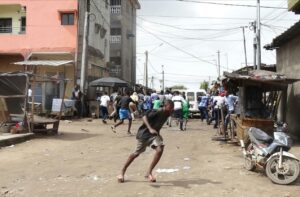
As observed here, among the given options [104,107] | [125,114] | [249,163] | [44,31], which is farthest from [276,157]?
[44,31]

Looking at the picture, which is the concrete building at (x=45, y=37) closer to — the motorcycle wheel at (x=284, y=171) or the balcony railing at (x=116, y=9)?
the balcony railing at (x=116, y=9)

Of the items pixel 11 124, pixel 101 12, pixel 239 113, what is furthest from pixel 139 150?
pixel 101 12

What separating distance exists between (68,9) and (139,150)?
25198mm

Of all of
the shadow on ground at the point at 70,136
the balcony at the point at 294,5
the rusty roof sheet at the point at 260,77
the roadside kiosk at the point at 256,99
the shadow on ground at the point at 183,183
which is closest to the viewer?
the shadow on ground at the point at 183,183

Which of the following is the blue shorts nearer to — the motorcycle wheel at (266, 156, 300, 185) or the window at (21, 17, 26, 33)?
the motorcycle wheel at (266, 156, 300, 185)

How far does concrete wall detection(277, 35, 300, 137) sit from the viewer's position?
647 inches

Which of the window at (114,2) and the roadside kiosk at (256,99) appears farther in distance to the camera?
the window at (114,2)

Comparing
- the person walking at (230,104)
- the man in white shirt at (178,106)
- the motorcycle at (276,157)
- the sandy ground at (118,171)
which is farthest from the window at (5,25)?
the motorcycle at (276,157)

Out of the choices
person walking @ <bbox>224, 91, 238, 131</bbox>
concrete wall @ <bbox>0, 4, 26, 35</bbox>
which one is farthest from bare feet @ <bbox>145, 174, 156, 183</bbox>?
concrete wall @ <bbox>0, 4, 26, 35</bbox>

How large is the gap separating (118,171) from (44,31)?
24449 mm

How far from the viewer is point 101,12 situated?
131ft

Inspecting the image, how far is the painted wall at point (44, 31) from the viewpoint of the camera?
32875 mm

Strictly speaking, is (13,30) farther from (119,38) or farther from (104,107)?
(119,38)

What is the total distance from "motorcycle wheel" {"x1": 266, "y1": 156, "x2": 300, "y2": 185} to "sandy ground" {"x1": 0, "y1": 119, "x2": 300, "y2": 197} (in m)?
0.17
